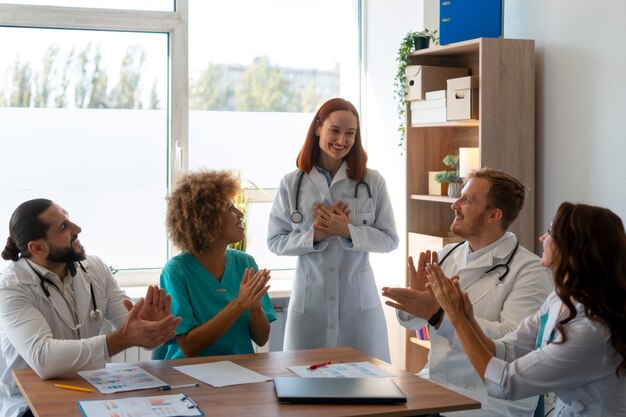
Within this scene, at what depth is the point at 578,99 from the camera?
359 cm

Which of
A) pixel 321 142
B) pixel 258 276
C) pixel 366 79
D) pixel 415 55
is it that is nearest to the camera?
pixel 258 276

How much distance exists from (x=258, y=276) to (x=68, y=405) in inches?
32.5

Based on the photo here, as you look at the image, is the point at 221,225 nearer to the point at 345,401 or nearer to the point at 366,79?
the point at 345,401


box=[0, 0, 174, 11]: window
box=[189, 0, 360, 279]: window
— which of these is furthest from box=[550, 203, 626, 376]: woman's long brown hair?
box=[0, 0, 174, 11]: window

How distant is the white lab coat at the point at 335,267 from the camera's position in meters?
3.53

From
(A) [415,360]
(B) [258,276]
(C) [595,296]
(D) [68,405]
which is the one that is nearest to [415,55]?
(A) [415,360]

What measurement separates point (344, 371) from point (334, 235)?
1.04 m

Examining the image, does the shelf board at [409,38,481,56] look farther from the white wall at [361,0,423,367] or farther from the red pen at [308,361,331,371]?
the red pen at [308,361,331,371]

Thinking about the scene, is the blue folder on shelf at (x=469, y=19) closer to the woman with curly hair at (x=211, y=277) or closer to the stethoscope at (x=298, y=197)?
the stethoscope at (x=298, y=197)

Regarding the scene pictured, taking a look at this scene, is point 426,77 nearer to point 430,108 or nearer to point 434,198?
point 430,108

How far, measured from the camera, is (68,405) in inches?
84.1

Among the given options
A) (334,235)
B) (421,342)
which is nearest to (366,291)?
(334,235)

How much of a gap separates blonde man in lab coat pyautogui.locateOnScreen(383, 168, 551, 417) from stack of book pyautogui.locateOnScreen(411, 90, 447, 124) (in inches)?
41.3

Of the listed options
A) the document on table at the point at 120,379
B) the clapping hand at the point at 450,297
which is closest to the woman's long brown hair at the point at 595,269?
the clapping hand at the point at 450,297
